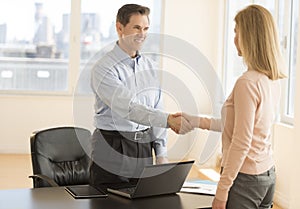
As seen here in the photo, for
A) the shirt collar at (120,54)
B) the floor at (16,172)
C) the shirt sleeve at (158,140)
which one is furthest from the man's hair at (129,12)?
the floor at (16,172)

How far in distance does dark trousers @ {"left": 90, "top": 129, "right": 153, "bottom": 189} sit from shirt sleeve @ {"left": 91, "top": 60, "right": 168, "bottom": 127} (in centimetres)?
12

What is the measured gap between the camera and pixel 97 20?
7.44 meters

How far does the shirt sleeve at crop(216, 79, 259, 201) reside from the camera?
193cm

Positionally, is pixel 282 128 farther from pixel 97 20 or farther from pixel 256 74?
pixel 97 20

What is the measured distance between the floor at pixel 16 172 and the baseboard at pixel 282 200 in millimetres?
57

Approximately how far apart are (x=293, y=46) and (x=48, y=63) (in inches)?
146

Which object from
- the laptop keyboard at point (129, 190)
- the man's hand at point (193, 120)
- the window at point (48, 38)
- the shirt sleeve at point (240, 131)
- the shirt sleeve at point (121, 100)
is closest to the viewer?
the shirt sleeve at point (240, 131)

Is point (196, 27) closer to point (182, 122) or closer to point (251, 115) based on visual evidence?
point (182, 122)

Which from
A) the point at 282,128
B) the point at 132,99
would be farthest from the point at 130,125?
the point at 282,128

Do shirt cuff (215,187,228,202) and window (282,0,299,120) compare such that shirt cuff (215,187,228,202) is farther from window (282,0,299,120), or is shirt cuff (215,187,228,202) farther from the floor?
window (282,0,299,120)

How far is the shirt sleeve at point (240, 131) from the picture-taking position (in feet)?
6.34

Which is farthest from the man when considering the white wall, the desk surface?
the white wall

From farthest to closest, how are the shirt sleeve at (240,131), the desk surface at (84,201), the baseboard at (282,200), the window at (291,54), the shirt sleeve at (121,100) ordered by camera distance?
1. the window at (291,54)
2. the baseboard at (282,200)
3. the shirt sleeve at (121,100)
4. the desk surface at (84,201)
5. the shirt sleeve at (240,131)

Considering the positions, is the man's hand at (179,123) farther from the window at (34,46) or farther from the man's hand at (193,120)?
the window at (34,46)
